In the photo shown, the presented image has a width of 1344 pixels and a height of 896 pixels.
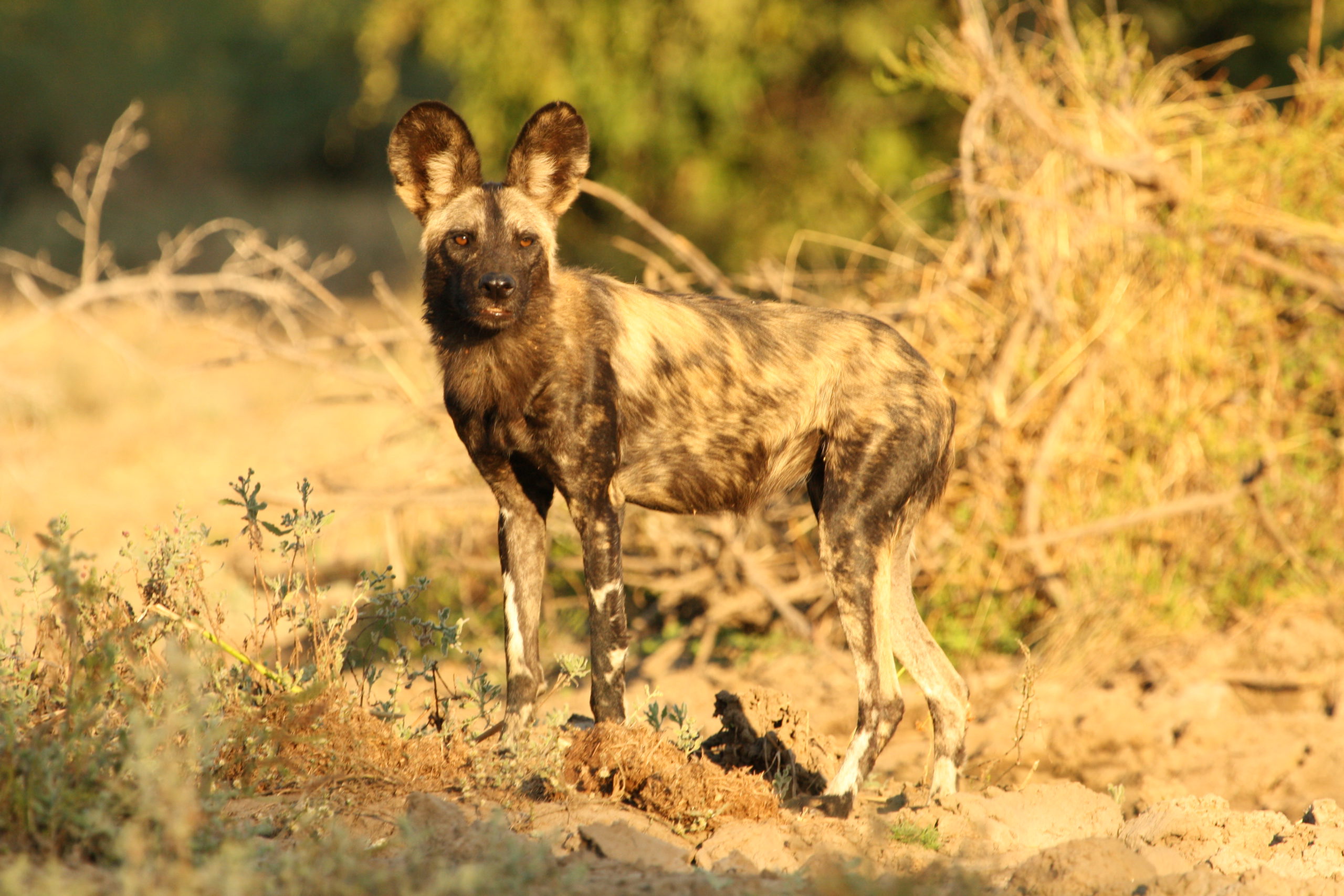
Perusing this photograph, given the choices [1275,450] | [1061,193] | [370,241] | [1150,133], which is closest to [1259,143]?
[1150,133]

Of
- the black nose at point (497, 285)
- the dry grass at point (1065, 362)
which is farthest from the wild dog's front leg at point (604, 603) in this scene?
the dry grass at point (1065, 362)

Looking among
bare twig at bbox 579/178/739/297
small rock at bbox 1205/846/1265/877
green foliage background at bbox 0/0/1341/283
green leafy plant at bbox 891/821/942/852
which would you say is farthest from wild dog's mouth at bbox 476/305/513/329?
green foliage background at bbox 0/0/1341/283

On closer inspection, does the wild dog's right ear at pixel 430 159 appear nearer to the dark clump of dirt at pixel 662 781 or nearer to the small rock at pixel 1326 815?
the dark clump of dirt at pixel 662 781

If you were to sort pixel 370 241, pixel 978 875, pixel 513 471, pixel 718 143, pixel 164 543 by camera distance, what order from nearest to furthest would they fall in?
pixel 978 875 → pixel 164 543 → pixel 513 471 → pixel 718 143 → pixel 370 241

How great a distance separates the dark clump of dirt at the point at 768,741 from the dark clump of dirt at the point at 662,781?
700 mm

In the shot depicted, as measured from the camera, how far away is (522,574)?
4090 mm

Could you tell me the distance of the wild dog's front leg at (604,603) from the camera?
3898mm

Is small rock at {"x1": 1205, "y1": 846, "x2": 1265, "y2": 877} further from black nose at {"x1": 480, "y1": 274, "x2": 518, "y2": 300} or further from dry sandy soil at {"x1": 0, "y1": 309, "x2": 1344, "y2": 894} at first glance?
black nose at {"x1": 480, "y1": 274, "x2": 518, "y2": 300}

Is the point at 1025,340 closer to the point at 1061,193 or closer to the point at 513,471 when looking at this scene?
the point at 1061,193

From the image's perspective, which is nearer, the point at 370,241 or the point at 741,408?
the point at 741,408

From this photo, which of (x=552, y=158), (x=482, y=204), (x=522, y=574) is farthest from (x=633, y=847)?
(x=552, y=158)

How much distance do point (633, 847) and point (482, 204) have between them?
2.05 m

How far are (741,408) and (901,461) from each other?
564 millimetres

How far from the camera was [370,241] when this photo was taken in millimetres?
21141
